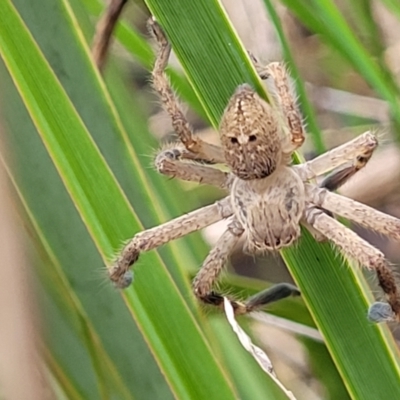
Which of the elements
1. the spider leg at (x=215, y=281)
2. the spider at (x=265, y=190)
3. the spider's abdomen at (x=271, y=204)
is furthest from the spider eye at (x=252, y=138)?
the spider leg at (x=215, y=281)

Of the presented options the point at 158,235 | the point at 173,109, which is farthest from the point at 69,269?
the point at 173,109

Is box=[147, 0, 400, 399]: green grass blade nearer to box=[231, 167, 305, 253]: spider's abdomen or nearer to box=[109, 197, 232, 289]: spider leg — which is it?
box=[231, 167, 305, 253]: spider's abdomen

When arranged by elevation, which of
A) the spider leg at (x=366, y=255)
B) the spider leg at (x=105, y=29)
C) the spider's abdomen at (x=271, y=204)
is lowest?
the spider leg at (x=366, y=255)

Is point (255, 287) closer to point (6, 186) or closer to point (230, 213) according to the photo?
point (230, 213)

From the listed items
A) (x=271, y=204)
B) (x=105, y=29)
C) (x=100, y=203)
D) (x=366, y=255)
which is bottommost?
(x=366, y=255)

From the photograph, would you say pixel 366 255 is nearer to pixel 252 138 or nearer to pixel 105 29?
pixel 252 138

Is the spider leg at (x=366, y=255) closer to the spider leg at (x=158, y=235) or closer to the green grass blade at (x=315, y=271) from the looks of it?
the green grass blade at (x=315, y=271)

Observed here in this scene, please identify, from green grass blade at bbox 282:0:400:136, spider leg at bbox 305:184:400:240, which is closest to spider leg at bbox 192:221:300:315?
spider leg at bbox 305:184:400:240
